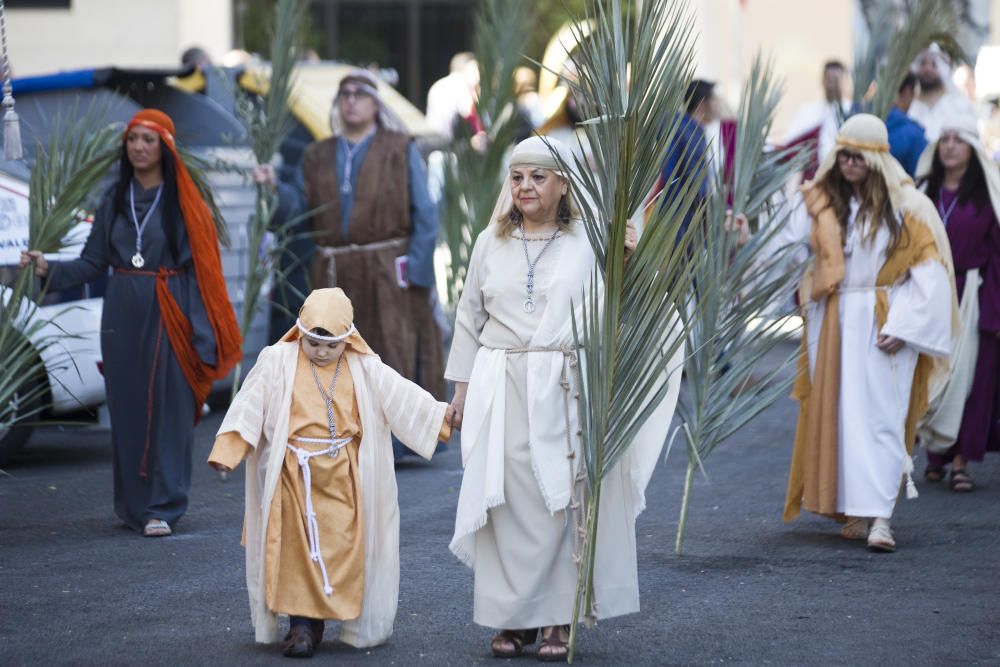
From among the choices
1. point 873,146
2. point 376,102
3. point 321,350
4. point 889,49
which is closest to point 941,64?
point 889,49

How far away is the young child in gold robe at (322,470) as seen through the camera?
602 centimetres

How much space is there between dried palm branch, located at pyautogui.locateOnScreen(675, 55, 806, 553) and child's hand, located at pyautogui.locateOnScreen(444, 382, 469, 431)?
5.38 ft

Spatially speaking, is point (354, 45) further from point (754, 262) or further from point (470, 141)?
point (754, 262)

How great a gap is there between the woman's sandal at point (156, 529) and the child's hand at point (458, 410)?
7.69 feet

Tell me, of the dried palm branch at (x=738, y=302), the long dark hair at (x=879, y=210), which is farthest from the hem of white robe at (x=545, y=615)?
the long dark hair at (x=879, y=210)

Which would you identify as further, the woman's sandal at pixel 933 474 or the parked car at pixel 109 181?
the woman's sandal at pixel 933 474

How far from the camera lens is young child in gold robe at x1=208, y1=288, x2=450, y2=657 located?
237 inches

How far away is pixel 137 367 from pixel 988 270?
4.60 m

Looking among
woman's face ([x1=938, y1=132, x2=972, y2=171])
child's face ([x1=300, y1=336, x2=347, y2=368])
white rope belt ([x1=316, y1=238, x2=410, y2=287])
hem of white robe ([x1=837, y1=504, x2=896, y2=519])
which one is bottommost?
hem of white robe ([x1=837, y1=504, x2=896, y2=519])

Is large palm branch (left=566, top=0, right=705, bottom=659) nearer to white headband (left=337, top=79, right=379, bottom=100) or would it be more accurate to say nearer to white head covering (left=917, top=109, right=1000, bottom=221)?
white head covering (left=917, top=109, right=1000, bottom=221)

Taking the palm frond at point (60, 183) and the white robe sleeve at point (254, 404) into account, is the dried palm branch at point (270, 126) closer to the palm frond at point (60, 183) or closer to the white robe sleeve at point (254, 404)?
the palm frond at point (60, 183)

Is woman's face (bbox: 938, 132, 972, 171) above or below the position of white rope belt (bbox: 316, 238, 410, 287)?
above

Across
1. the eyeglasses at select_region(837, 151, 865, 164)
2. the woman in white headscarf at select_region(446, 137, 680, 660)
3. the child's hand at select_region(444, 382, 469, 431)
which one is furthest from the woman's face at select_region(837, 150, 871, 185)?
the child's hand at select_region(444, 382, 469, 431)

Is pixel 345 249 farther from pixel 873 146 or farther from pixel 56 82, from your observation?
pixel 873 146
